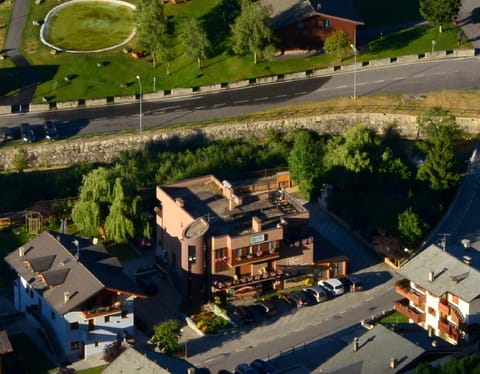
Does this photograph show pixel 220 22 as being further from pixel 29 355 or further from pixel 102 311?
pixel 29 355

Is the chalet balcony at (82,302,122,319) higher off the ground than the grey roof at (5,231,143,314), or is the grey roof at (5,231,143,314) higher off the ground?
the grey roof at (5,231,143,314)

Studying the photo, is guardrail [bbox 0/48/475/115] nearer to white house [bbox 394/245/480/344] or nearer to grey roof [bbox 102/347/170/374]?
white house [bbox 394/245/480/344]

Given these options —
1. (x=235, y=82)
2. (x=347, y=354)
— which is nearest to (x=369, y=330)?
(x=347, y=354)

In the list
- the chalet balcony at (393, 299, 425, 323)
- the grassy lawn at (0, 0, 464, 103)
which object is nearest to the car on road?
the chalet balcony at (393, 299, 425, 323)

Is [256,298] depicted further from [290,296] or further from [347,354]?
[347,354]

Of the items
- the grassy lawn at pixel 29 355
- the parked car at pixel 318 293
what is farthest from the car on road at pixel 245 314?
the grassy lawn at pixel 29 355

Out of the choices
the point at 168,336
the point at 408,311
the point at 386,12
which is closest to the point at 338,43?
the point at 386,12
